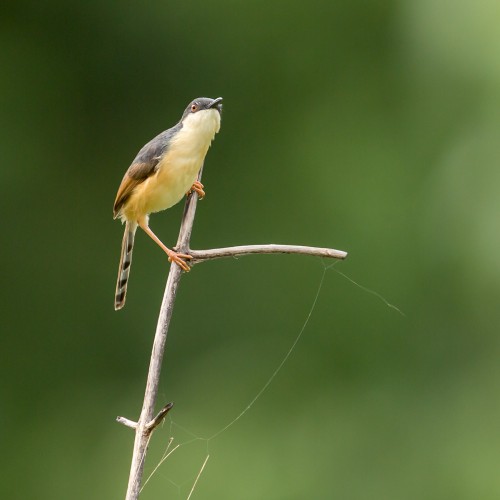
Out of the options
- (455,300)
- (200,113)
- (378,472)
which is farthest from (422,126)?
(200,113)

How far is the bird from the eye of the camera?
3033 millimetres

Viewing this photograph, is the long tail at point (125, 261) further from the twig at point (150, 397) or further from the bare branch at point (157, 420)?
the bare branch at point (157, 420)

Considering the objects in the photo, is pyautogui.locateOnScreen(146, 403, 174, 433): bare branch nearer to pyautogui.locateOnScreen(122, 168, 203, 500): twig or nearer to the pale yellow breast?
pyautogui.locateOnScreen(122, 168, 203, 500): twig

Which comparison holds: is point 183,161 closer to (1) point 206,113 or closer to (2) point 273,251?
(1) point 206,113

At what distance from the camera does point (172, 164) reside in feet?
10.2

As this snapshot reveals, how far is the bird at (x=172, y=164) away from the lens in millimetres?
3033

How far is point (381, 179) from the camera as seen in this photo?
7359 millimetres

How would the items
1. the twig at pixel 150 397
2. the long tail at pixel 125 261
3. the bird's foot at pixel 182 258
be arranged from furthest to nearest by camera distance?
the long tail at pixel 125 261, the bird's foot at pixel 182 258, the twig at pixel 150 397

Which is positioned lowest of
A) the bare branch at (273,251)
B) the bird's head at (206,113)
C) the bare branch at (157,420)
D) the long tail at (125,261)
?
the bare branch at (157,420)

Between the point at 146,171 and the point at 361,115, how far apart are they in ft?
14.8

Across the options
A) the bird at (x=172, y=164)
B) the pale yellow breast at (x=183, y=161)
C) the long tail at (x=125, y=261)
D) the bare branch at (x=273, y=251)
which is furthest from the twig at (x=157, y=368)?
the long tail at (x=125, y=261)

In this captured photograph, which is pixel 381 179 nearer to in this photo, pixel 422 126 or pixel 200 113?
pixel 422 126

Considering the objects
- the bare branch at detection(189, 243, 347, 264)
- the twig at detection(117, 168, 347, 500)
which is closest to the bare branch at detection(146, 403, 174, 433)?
the twig at detection(117, 168, 347, 500)

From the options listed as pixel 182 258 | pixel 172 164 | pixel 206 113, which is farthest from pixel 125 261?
pixel 182 258
